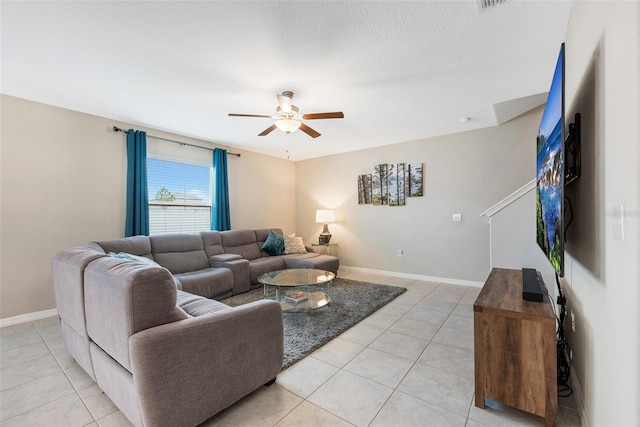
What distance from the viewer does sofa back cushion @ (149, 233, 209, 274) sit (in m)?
3.64

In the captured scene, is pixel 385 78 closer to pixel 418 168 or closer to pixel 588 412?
pixel 418 168

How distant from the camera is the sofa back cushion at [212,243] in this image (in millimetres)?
4230

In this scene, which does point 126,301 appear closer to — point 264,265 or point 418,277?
point 264,265

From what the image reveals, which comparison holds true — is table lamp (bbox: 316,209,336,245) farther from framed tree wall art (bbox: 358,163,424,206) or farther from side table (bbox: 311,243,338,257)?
framed tree wall art (bbox: 358,163,424,206)

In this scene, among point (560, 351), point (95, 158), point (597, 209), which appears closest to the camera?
point (597, 209)

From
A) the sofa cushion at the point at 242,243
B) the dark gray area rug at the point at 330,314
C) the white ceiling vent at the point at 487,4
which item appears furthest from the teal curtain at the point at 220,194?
the white ceiling vent at the point at 487,4

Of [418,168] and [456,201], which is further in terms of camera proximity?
[418,168]

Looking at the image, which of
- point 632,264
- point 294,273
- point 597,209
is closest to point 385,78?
point 597,209

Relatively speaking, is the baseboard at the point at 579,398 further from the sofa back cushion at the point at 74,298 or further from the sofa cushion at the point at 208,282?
the sofa cushion at the point at 208,282

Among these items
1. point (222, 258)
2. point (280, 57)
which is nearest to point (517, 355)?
point (280, 57)

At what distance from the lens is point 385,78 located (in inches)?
103

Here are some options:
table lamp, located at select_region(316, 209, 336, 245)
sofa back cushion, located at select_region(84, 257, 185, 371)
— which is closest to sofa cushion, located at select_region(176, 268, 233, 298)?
sofa back cushion, located at select_region(84, 257, 185, 371)

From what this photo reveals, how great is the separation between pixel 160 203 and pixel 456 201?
4761 mm

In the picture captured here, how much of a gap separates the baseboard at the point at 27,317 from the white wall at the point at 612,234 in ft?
16.0
